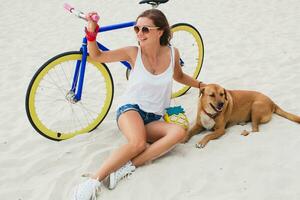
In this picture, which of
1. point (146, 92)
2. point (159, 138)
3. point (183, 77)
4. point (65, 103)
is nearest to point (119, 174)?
point (159, 138)

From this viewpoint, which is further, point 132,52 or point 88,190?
point 132,52

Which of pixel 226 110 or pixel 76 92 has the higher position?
pixel 76 92

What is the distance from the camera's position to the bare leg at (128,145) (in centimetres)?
288

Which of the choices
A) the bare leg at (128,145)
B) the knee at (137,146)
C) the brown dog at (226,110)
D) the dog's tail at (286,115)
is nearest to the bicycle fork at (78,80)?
the bare leg at (128,145)

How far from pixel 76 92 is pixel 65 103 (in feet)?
3.03

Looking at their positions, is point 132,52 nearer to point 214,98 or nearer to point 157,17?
point 157,17

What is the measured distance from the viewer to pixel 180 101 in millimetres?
4410

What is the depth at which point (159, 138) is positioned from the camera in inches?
132

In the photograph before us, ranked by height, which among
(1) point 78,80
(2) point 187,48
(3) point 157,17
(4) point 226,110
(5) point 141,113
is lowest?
(4) point 226,110

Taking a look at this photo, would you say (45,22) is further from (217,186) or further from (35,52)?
(217,186)

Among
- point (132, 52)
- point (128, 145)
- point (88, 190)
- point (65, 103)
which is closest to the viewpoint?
point (88, 190)

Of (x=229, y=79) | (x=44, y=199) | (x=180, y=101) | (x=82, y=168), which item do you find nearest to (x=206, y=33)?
(x=229, y=79)

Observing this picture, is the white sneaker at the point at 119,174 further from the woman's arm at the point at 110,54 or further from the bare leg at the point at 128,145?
the woman's arm at the point at 110,54

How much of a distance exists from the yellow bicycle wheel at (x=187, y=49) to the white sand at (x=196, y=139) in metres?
0.18
